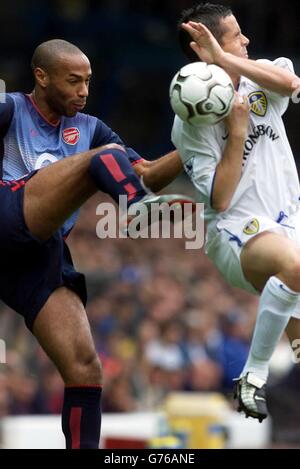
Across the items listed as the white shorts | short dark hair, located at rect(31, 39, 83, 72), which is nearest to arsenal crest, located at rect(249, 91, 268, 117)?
the white shorts

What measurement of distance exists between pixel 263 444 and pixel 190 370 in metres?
1.32

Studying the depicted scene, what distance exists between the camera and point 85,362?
7.66 m

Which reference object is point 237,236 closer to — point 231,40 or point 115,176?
point 115,176

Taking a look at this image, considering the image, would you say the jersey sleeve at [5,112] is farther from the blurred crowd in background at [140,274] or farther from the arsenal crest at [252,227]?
the blurred crowd in background at [140,274]

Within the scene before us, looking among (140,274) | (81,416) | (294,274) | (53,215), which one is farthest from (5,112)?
(140,274)

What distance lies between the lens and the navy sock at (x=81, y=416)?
763 cm

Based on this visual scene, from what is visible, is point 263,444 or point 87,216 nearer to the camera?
point 263,444

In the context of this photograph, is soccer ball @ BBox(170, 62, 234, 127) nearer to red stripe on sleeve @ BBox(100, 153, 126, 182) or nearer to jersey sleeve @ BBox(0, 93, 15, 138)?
red stripe on sleeve @ BBox(100, 153, 126, 182)

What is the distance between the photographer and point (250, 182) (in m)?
7.35
